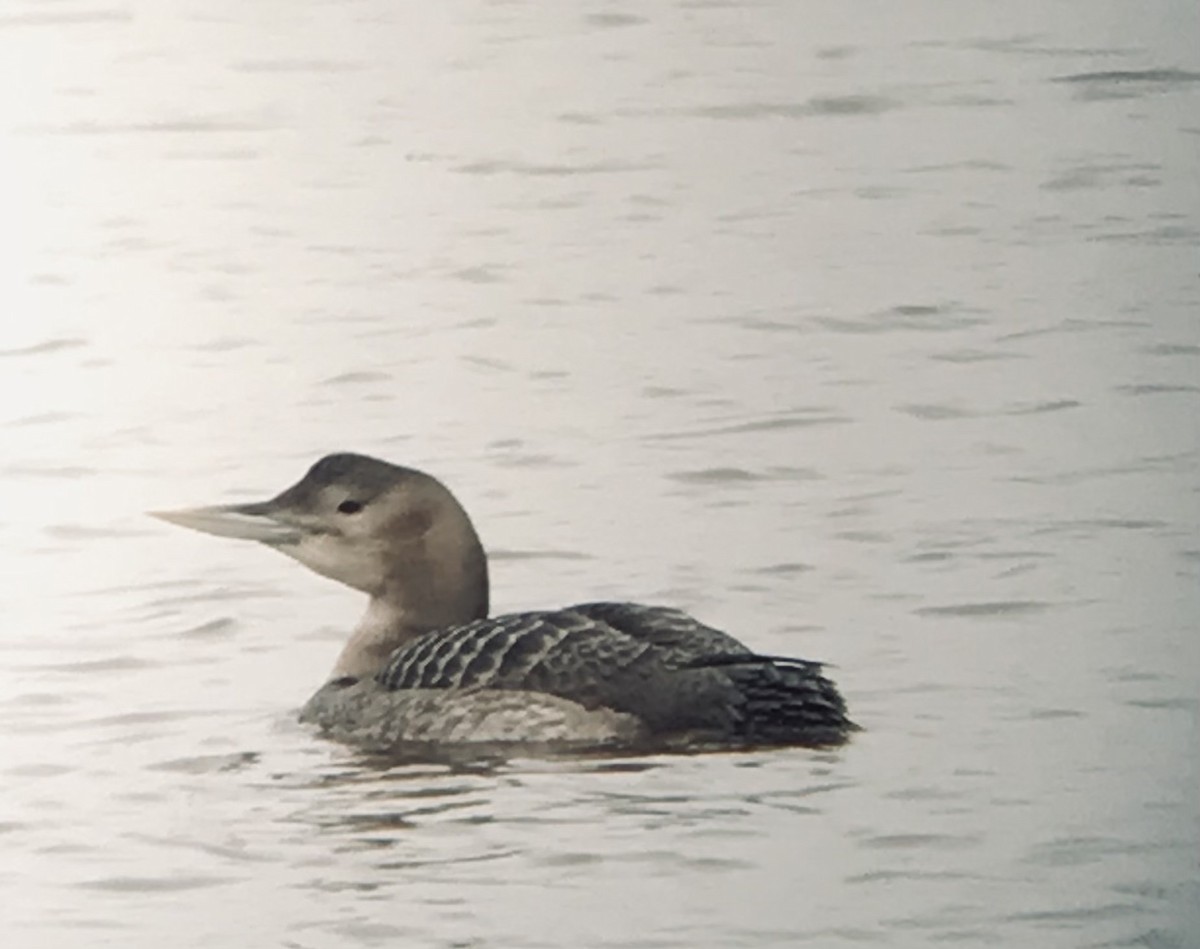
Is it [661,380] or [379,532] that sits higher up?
[661,380]

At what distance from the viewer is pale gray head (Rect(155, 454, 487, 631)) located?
7.77 ft

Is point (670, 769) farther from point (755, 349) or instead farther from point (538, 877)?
point (755, 349)

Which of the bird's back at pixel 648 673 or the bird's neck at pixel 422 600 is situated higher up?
the bird's neck at pixel 422 600

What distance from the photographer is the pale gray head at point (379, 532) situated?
237cm

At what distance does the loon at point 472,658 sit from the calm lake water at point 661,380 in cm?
3

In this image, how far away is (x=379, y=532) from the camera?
7.84 feet

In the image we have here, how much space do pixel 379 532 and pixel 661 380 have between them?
34cm

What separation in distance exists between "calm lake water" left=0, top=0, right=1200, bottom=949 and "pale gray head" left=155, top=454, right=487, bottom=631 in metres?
0.02

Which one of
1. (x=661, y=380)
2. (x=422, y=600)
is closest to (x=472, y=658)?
(x=422, y=600)

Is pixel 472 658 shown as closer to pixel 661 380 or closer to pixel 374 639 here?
pixel 374 639

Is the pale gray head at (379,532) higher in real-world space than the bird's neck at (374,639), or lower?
higher

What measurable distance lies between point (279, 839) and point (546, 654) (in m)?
0.34

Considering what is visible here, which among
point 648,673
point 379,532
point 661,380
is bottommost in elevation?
point 648,673

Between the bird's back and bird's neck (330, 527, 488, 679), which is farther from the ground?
bird's neck (330, 527, 488, 679)
